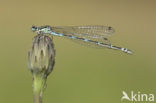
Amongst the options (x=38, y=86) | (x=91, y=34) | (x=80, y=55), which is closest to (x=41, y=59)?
(x=38, y=86)

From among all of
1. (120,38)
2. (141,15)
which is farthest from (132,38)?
(141,15)

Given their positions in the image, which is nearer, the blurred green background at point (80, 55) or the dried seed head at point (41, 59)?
the dried seed head at point (41, 59)

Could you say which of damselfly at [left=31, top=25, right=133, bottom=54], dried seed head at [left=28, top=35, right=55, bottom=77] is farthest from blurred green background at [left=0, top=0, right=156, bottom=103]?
dried seed head at [left=28, top=35, right=55, bottom=77]

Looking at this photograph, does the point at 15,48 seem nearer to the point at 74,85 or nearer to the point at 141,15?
the point at 74,85

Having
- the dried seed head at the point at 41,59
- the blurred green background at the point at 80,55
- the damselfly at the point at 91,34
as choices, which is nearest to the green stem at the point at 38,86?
the dried seed head at the point at 41,59

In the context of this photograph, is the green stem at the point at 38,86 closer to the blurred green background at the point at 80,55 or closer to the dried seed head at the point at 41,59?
the dried seed head at the point at 41,59

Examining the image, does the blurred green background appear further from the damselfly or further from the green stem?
the green stem
